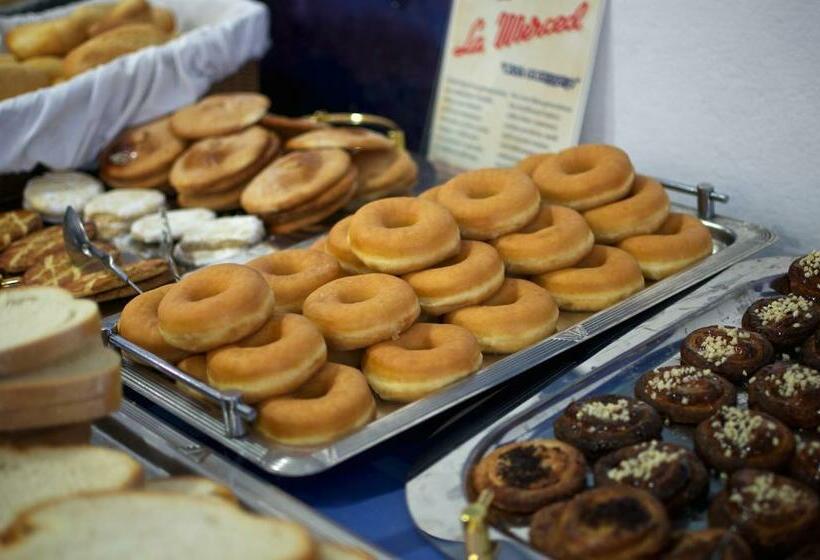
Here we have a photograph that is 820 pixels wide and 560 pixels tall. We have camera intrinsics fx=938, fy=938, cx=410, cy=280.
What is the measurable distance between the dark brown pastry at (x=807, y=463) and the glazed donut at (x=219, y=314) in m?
1.01

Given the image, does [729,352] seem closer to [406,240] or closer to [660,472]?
[660,472]

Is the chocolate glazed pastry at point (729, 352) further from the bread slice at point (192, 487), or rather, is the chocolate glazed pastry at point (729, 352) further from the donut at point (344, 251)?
the bread slice at point (192, 487)

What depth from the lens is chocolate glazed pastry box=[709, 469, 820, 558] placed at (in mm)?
1380

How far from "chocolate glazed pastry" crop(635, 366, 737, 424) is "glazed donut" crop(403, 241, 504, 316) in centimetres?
41

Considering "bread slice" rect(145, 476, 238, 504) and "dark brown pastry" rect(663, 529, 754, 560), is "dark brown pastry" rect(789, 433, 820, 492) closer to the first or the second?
"dark brown pastry" rect(663, 529, 754, 560)

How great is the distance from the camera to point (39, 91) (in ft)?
9.55

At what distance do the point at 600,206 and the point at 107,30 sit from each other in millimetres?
1999

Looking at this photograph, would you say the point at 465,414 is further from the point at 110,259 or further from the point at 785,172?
the point at 785,172

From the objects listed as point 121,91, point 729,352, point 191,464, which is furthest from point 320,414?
point 121,91

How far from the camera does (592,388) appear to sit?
1887mm

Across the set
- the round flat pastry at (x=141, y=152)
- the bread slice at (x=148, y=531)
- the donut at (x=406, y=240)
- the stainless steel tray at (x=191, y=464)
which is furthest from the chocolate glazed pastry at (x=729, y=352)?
the round flat pastry at (x=141, y=152)

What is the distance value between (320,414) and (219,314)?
303mm

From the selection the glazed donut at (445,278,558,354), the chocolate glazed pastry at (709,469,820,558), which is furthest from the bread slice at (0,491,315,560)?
the glazed donut at (445,278,558,354)

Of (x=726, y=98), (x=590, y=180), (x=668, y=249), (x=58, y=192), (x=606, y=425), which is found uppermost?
(x=726, y=98)
